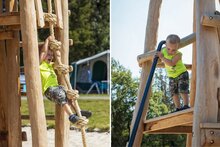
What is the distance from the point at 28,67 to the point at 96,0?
26.0 meters

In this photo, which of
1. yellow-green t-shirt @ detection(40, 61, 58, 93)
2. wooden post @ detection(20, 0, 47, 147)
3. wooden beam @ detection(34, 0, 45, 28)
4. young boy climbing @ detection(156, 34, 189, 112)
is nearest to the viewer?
wooden post @ detection(20, 0, 47, 147)

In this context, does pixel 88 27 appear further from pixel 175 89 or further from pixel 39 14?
pixel 39 14

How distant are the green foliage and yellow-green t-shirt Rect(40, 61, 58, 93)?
297 inches

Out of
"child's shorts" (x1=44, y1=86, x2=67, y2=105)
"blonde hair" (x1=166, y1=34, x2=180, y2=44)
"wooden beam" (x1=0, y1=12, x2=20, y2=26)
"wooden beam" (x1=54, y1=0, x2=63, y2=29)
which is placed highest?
"wooden beam" (x1=54, y1=0, x2=63, y2=29)

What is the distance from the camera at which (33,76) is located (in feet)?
13.6

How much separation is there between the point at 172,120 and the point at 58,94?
1036 millimetres

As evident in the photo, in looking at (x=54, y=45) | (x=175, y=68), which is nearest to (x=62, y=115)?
(x=54, y=45)

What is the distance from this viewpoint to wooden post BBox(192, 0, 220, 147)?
3.98 m

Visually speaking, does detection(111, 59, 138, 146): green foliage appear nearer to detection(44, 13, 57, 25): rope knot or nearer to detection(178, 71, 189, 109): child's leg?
detection(178, 71, 189, 109): child's leg

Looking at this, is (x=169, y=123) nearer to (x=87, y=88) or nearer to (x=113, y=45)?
(x=113, y=45)

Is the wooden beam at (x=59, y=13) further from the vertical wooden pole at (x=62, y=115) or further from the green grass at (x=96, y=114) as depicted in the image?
the green grass at (x=96, y=114)

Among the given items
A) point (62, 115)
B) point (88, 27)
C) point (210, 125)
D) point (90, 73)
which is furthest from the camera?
point (88, 27)

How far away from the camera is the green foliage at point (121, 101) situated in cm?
1234

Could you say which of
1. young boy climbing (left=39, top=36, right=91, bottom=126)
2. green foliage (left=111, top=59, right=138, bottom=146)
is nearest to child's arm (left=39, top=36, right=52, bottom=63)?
young boy climbing (left=39, top=36, right=91, bottom=126)
